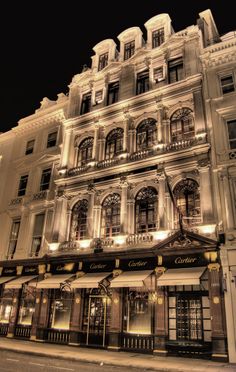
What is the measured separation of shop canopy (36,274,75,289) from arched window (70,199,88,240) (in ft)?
9.15

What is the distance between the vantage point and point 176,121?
19922 mm

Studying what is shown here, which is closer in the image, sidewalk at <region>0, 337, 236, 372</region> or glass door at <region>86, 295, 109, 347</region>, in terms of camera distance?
sidewalk at <region>0, 337, 236, 372</region>

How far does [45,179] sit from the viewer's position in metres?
25.1

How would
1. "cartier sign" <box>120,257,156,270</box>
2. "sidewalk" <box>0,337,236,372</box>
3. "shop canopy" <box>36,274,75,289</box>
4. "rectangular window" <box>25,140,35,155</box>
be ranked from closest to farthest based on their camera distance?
"sidewalk" <box>0,337,236,372</box>
"cartier sign" <box>120,257,156,270</box>
"shop canopy" <box>36,274,75,289</box>
"rectangular window" <box>25,140,35,155</box>

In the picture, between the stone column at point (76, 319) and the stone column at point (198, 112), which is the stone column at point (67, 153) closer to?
the stone column at point (76, 319)

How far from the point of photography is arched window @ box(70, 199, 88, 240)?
2080 cm

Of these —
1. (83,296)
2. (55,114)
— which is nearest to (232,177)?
(83,296)

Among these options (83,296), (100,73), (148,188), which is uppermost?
Result: (100,73)

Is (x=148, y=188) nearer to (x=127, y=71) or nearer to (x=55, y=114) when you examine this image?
(x=127, y=71)

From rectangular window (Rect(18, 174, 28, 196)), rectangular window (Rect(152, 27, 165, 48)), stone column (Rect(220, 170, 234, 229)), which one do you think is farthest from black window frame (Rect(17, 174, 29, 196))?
stone column (Rect(220, 170, 234, 229))

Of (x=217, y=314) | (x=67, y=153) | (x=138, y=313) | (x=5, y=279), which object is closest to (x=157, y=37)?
(x=67, y=153)

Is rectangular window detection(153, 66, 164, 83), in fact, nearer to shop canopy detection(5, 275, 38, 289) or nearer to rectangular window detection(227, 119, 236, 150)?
rectangular window detection(227, 119, 236, 150)

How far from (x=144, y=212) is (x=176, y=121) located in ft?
20.8

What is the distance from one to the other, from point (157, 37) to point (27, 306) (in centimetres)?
2188
